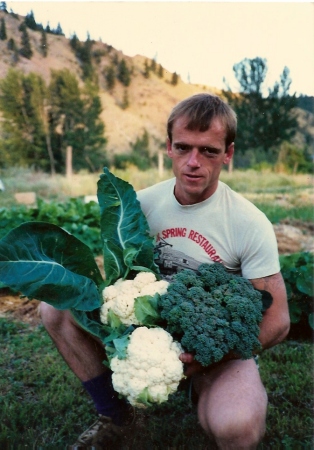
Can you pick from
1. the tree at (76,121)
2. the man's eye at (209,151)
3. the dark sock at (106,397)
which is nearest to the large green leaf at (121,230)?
the man's eye at (209,151)

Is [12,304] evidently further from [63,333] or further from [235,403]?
[235,403]

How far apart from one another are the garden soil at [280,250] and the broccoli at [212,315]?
29.9 inches

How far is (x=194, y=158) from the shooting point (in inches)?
80.0

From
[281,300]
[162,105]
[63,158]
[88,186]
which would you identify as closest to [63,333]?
[281,300]

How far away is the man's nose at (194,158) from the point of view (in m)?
2.03

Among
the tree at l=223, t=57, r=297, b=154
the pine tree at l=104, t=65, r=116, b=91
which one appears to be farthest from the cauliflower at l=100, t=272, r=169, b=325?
the pine tree at l=104, t=65, r=116, b=91

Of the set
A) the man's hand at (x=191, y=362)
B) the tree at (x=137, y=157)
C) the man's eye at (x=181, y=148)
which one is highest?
the man's eye at (x=181, y=148)

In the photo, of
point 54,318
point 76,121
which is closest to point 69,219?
point 54,318

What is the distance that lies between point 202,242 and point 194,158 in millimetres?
403

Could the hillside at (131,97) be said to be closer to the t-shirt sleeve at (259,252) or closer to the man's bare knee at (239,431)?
the t-shirt sleeve at (259,252)

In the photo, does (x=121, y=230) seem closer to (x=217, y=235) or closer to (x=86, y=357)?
(x=217, y=235)

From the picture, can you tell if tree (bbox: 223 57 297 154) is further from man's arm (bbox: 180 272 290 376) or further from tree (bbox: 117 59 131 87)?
man's arm (bbox: 180 272 290 376)

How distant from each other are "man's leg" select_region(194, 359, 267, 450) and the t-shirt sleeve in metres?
0.40

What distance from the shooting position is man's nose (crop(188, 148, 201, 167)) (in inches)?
79.8
